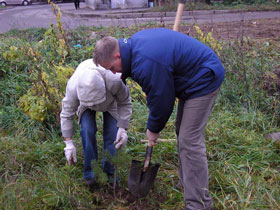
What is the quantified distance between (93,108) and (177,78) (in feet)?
2.65

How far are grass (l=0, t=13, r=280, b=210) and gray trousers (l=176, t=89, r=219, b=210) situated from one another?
10.0 inches

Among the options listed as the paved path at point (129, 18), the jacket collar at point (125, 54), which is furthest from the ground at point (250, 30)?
the jacket collar at point (125, 54)

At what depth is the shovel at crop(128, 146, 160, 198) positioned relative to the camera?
2.73 metres

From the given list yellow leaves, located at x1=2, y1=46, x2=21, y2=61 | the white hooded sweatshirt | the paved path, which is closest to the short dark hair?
the white hooded sweatshirt

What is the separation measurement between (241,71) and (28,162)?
3171 millimetres

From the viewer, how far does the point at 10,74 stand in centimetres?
512

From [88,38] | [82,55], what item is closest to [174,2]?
[88,38]

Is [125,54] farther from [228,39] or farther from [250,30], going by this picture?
[250,30]

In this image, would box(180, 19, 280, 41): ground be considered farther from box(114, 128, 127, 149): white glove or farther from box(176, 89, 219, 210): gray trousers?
box(176, 89, 219, 210): gray trousers

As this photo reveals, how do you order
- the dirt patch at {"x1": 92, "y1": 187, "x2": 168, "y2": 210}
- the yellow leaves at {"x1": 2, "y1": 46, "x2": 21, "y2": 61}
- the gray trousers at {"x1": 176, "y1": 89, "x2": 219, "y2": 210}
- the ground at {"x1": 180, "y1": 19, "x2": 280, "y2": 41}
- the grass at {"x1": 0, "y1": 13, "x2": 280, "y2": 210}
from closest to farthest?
the gray trousers at {"x1": 176, "y1": 89, "x2": 219, "y2": 210} → the grass at {"x1": 0, "y1": 13, "x2": 280, "y2": 210} → the dirt patch at {"x1": 92, "y1": 187, "x2": 168, "y2": 210} → the yellow leaves at {"x1": 2, "y1": 46, "x2": 21, "y2": 61} → the ground at {"x1": 180, "y1": 19, "x2": 280, "y2": 41}

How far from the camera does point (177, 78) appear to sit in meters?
2.22

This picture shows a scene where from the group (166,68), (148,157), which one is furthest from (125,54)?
(148,157)

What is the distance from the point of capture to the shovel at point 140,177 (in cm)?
273

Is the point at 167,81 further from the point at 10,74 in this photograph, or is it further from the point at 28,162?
the point at 10,74
